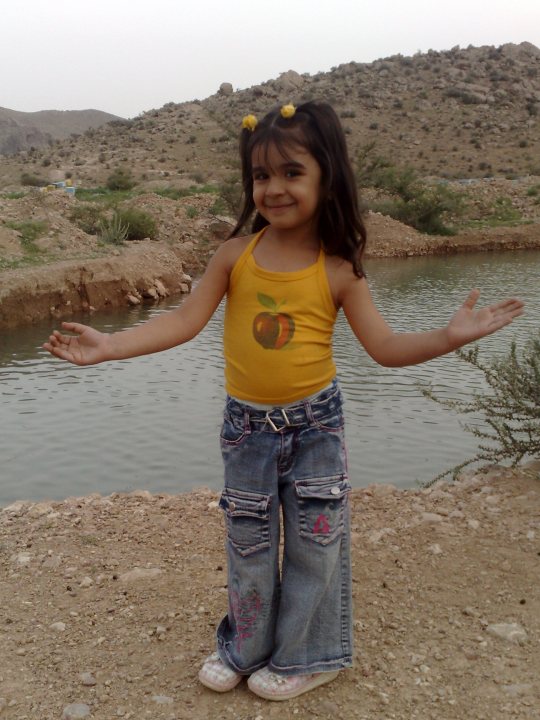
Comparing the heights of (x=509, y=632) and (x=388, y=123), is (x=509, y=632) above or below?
below

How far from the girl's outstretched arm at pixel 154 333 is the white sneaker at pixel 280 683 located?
1.11 m

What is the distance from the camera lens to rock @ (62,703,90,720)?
101 inches

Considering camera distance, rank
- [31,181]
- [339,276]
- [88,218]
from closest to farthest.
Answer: [339,276] → [88,218] → [31,181]

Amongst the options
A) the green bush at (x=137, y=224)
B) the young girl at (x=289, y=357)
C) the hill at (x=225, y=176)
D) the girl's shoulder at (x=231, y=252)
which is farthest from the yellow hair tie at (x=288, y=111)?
the green bush at (x=137, y=224)

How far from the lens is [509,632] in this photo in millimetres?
2912

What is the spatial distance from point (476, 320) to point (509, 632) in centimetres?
123

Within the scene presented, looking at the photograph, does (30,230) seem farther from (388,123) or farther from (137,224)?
(388,123)

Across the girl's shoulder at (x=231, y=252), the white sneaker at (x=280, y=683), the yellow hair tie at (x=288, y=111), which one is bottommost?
the white sneaker at (x=280, y=683)

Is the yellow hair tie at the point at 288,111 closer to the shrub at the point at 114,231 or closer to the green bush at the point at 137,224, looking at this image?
the shrub at the point at 114,231

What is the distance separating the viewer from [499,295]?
46.7 ft

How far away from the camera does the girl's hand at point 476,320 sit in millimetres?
2367

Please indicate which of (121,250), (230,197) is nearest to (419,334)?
(121,250)

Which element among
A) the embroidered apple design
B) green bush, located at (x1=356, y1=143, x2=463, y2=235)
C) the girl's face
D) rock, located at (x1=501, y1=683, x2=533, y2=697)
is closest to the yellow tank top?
the embroidered apple design

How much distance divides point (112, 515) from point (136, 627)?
53.4 inches
